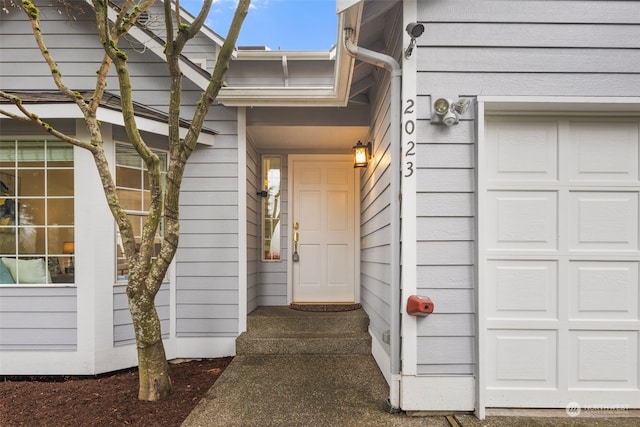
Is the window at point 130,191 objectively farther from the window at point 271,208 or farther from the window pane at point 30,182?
the window at point 271,208

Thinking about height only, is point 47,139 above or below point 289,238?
above

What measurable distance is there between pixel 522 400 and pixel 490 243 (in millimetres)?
1041

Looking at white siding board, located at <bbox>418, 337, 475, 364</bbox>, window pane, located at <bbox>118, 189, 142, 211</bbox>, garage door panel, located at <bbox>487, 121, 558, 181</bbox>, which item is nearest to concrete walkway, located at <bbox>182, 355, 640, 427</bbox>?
white siding board, located at <bbox>418, 337, 475, 364</bbox>

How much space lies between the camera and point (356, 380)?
2512 millimetres

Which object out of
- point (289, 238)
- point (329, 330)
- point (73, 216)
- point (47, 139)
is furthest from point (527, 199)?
point (47, 139)

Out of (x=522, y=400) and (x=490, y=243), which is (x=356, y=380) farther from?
(x=490, y=243)

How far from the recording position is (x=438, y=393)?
6.71ft

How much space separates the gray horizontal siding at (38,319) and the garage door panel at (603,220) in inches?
156

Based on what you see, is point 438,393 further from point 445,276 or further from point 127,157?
point 127,157

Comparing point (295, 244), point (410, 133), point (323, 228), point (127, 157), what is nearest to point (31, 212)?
point (127, 157)

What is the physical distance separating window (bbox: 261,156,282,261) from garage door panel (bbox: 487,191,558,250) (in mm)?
2617

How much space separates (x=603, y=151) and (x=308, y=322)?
2.84 metres

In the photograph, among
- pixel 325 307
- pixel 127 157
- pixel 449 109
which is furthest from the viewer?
pixel 325 307

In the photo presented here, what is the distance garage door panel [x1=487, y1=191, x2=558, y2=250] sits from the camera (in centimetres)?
212
